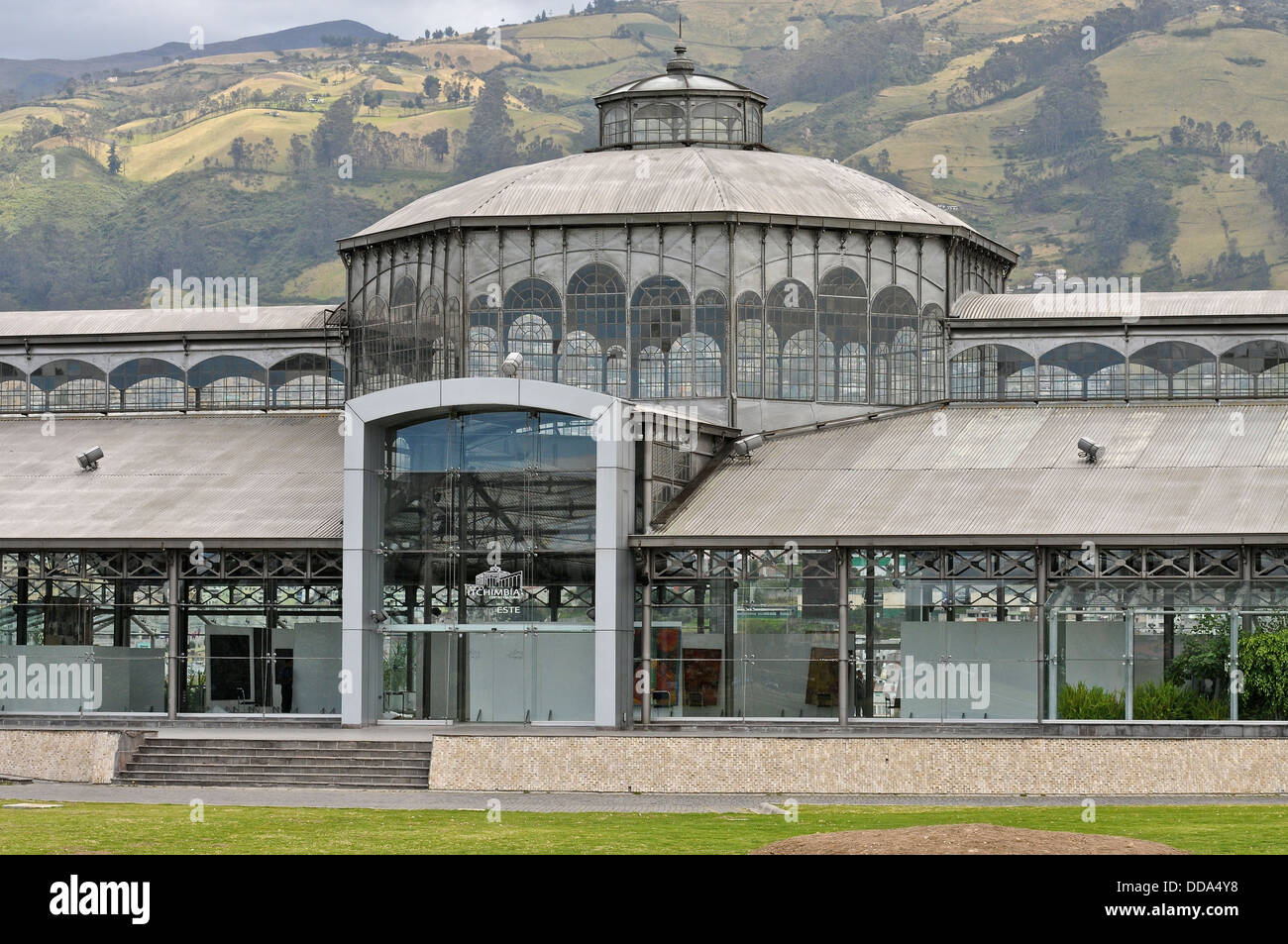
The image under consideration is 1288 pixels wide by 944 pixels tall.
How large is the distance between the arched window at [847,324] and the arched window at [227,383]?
16.8 m

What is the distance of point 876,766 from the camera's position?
122 ft

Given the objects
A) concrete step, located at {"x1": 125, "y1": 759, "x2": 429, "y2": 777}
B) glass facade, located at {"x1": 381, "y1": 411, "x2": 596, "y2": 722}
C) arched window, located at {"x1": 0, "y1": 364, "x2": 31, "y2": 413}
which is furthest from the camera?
arched window, located at {"x1": 0, "y1": 364, "x2": 31, "y2": 413}

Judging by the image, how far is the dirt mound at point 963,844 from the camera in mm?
21781

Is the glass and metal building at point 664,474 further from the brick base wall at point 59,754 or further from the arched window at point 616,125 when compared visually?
the brick base wall at point 59,754

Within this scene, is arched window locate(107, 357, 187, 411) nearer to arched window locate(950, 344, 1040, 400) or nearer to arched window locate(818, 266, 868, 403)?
arched window locate(818, 266, 868, 403)

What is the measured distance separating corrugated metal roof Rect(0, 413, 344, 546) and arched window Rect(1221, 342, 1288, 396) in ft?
77.8

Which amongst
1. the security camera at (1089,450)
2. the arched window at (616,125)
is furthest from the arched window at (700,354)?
the security camera at (1089,450)

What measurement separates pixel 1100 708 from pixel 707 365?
15.1m

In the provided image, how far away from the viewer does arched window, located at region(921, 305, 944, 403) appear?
54.4 m

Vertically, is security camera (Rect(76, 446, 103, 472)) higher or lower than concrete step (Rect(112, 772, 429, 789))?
higher

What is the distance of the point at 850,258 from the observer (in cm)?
5359

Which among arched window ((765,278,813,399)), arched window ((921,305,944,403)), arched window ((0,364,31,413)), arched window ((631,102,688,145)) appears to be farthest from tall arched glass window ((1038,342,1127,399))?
arched window ((0,364,31,413))
